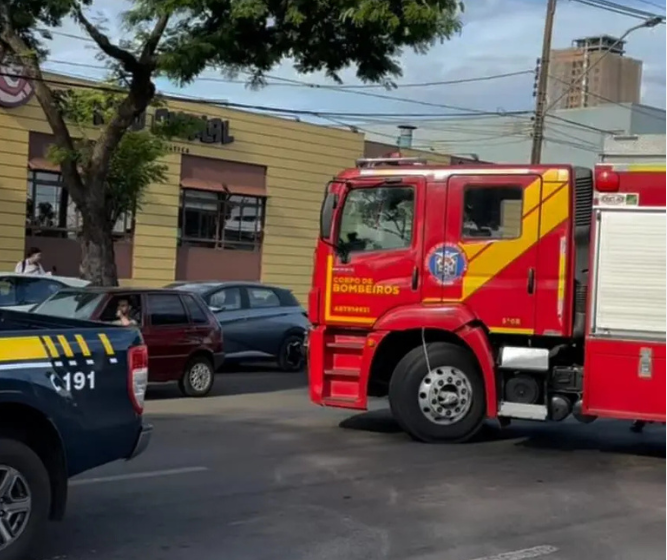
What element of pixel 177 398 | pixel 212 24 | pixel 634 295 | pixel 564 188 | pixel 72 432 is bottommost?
pixel 177 398

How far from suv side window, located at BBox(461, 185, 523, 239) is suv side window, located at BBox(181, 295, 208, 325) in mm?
5244

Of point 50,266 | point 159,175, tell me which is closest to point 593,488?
point 159,175

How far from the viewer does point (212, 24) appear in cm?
1678

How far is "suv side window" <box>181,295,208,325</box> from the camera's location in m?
15.2

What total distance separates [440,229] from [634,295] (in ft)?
6.71

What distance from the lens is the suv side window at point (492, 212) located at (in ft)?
36.1

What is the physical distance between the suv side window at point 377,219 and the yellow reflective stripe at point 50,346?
573 cm

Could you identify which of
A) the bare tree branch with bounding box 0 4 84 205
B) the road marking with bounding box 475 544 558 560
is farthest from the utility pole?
the road marking with bounding box 475 544 558 560

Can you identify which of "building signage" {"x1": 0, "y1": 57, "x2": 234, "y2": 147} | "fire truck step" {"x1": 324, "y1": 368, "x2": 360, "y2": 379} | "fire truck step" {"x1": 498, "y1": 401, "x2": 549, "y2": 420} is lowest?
"fire truck step" {"x1": 498, "y1": 401, "x2": 549, "y2": 420}

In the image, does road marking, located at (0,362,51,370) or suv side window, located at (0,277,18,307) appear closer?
road marking, located at (0,362,51,370)

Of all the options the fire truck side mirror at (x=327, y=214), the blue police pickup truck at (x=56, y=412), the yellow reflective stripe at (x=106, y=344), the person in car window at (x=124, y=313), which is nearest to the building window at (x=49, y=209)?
the person in car window at (x=124, y=313)

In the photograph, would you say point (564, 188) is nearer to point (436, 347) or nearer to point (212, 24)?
point (436, 347)

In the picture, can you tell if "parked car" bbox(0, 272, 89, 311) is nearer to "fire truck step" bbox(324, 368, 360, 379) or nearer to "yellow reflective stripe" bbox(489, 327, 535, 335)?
"fire truck step" bbox(324, 368, 360, 379)

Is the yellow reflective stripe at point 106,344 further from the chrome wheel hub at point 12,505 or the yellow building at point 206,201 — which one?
the yellow building at point 206,201
